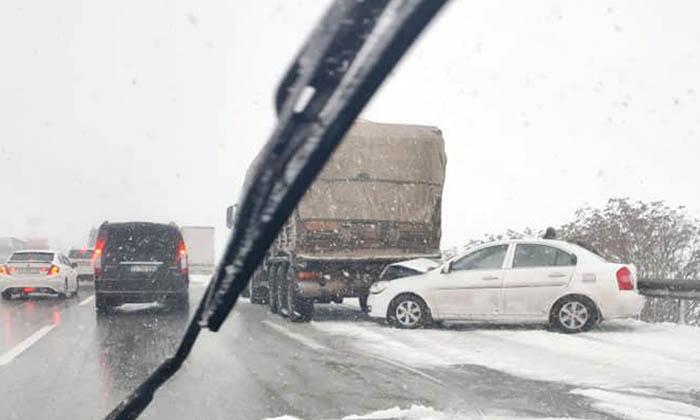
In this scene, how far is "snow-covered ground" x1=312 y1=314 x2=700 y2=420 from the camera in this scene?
673 cm

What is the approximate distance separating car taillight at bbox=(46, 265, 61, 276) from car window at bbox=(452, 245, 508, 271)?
1279 centimetres

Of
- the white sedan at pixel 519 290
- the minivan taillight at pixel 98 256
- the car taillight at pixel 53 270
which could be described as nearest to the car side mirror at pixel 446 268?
the white sedan at pixel 519 290

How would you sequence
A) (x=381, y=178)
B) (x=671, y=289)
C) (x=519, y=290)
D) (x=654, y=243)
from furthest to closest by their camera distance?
1. (x=654, y=243)
2. (x=381, y=178)
3. (x=671, y=289)
4. (x=519, y=290)

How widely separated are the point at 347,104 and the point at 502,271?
1052 cm

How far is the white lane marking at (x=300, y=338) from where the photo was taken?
10.3 m

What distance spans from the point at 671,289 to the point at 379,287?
4.59 metres

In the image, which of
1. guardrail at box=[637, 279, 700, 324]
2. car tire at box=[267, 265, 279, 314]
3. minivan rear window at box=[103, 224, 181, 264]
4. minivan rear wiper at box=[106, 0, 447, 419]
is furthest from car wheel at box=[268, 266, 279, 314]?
minivan rear wiper at box=[106, 0, 447, 419]

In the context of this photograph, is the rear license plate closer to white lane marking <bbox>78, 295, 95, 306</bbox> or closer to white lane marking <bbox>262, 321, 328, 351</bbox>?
white lane marking <bbox>262, 321, 328, 351</bbox>

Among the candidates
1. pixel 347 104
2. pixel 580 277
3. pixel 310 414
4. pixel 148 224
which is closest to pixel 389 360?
pixel 310 414

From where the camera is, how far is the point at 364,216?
13.2 metres

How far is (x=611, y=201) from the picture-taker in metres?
21.5

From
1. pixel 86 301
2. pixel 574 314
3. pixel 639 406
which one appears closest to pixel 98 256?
pixel 86 301

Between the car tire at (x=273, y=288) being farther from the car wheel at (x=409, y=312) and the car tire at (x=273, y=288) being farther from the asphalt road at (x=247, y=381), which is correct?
the car wheel at (x=409, y=312)

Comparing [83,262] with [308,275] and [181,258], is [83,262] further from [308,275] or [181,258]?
[308,275]
